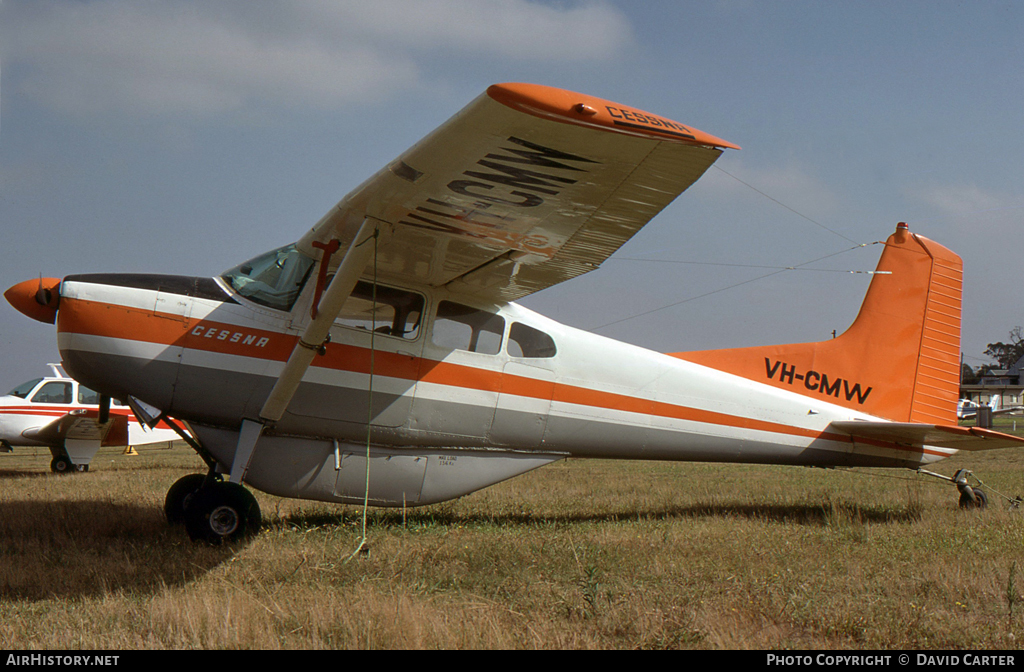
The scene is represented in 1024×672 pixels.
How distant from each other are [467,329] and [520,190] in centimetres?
212

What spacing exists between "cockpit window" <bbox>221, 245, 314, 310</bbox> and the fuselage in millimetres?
79

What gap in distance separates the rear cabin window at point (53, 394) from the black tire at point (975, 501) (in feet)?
53.8

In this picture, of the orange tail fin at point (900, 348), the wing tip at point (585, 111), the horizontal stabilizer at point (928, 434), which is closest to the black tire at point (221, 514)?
the wing tip at point (585, 111)

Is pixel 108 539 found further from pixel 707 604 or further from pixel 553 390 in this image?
pixel 707 604

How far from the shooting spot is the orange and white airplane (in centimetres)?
421

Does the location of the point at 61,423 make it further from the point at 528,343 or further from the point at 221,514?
the point at 528,343

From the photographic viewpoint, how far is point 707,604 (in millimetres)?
3666

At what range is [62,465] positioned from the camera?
1389 cm

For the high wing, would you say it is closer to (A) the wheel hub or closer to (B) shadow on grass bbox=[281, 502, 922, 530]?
(A) the wheel hub

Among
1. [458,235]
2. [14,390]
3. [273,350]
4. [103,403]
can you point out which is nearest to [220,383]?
[273,350]

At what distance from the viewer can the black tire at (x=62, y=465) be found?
45.1ft

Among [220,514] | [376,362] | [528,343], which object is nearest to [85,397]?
[220,514]

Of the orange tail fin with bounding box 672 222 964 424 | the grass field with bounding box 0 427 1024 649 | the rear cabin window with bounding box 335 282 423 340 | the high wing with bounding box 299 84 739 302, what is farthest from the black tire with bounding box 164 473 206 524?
the orange tail fin with bounding box 672 222 964 424

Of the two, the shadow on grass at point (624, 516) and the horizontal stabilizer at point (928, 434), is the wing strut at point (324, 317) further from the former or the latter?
the horizontal stabilizer at point (928, 434)
